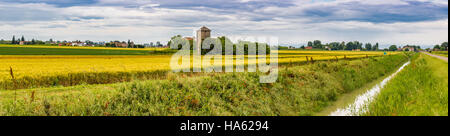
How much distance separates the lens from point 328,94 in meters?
15.5

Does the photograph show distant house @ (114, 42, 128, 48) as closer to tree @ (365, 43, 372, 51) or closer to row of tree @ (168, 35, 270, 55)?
row of tree @ (168, 35, 270, 55)

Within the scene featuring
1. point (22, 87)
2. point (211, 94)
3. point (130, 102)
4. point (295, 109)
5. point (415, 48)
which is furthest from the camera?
point (415, 48)

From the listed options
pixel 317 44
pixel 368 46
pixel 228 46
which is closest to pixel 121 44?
pixel 228 46

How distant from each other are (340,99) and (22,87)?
54.1ft

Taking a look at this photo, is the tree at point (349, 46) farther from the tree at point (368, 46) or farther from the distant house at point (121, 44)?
the distant house at point (121, 44)

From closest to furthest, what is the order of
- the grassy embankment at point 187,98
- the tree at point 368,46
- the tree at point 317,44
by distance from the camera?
the grassy embankment at point 187,98
the tree at point 317,44
the tree at point 368,46

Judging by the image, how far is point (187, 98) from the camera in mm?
10344

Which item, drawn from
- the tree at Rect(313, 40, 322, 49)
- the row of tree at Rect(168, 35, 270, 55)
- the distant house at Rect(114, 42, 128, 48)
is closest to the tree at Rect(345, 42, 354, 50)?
the tree at Rect(313, 40, 322, 49)

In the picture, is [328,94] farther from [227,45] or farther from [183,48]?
[183,48]

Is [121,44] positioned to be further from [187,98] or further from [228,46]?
[187,98]

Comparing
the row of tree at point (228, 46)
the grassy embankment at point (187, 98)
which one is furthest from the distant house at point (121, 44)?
the grassy embankment at point (187, 98)

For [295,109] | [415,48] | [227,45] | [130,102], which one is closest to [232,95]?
[295,109]

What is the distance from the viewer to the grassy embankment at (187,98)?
8523mm

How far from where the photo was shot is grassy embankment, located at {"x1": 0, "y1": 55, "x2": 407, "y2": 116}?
8523 millimetres
